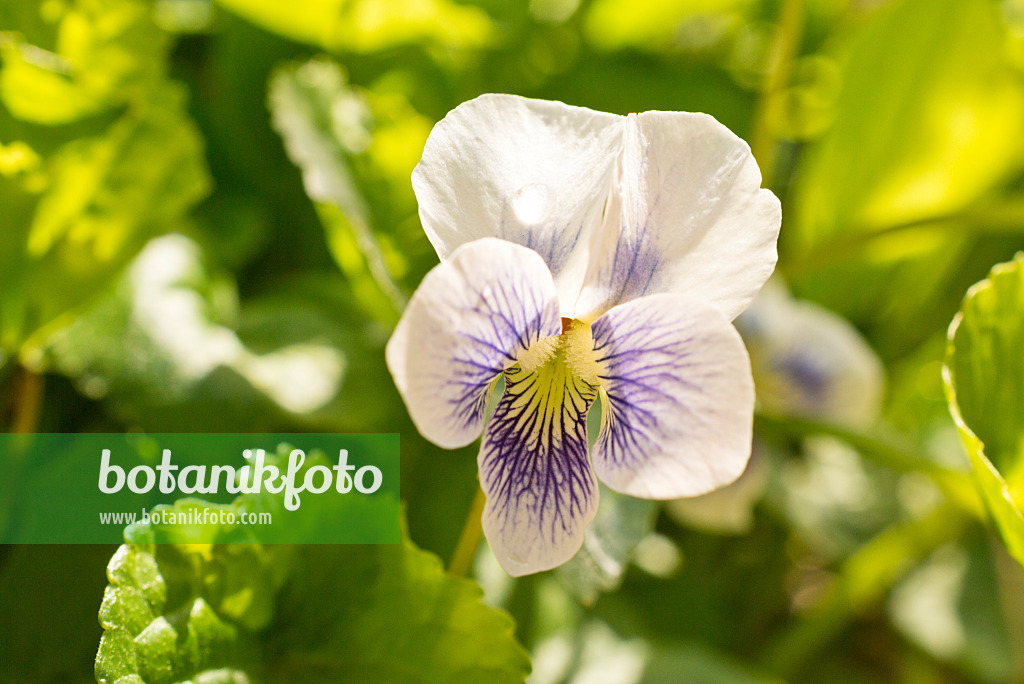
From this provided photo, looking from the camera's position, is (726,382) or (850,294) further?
(850,294)

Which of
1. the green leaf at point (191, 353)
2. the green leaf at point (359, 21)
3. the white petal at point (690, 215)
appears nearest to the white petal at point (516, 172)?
the white petal at point (690, 215)

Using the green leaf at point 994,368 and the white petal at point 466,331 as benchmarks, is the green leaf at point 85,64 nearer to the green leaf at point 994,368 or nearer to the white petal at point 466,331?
the white petal at point 466,331

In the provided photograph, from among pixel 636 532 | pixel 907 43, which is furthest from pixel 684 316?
pixel 907 43

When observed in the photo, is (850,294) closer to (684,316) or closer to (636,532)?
(636,532)

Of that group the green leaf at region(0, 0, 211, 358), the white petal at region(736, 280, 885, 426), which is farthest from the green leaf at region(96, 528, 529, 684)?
the white petal at region(736, 280, 885, 426)

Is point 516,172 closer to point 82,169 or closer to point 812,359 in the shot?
point 82,169

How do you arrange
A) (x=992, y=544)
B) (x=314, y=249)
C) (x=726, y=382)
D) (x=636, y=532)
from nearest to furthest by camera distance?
(x=726, y=382) → (x=636, y=532) → (x=314, y=249) → (x=992, y=544)
